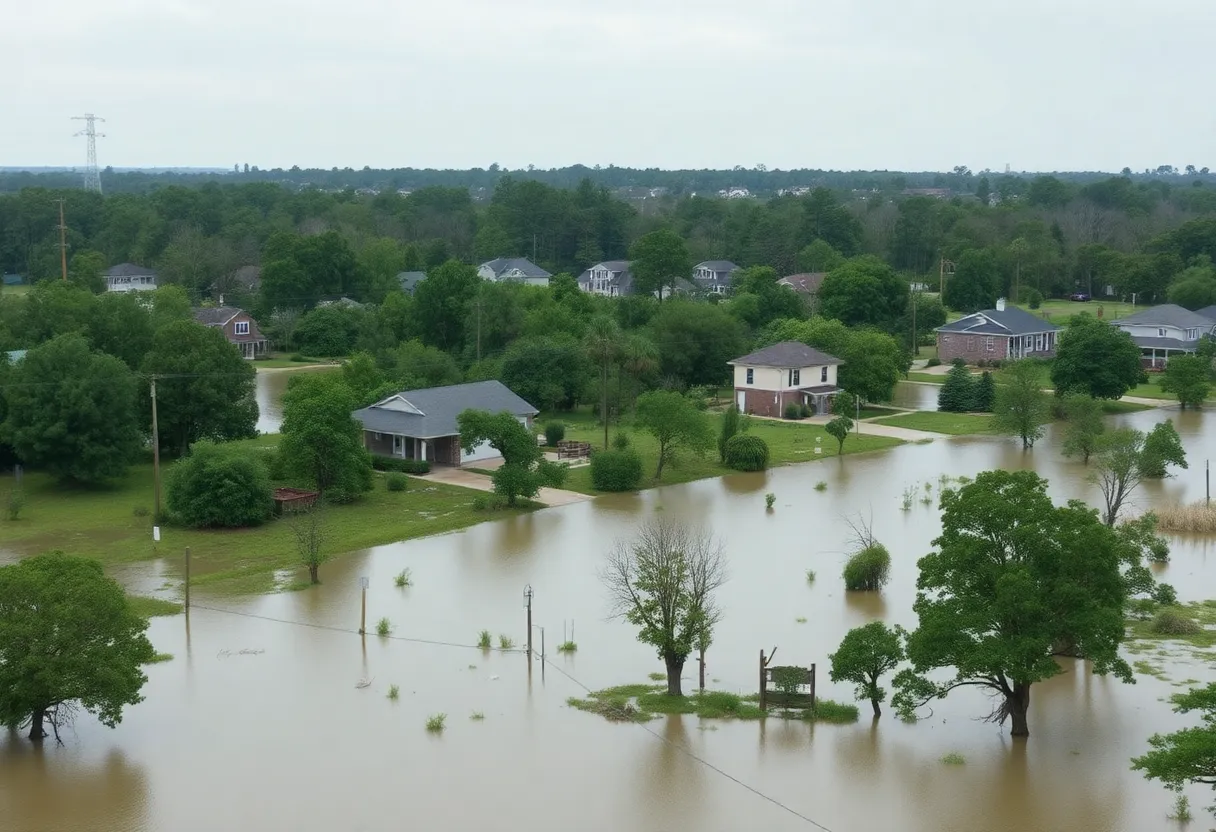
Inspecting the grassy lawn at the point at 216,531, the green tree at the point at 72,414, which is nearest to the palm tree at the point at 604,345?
the grassy lawn at the point at 216,531

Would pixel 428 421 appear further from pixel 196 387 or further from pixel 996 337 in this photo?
pixel 996 337

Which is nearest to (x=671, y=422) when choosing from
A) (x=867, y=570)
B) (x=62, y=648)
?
(x=867, y=570)

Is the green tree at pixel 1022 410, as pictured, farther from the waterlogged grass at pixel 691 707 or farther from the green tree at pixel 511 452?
the waterlogged grass at pixel 691 707

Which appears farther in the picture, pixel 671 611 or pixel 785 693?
pixel 671 611

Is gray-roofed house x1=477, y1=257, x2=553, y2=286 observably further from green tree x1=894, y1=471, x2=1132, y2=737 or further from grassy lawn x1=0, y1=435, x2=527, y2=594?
green tree x1=894, y1=471, x2=1132, y2=737

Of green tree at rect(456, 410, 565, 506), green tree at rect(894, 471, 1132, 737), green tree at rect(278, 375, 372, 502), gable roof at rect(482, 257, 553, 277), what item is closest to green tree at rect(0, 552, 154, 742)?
green tree at rect(894, 471, 1132, 737)
